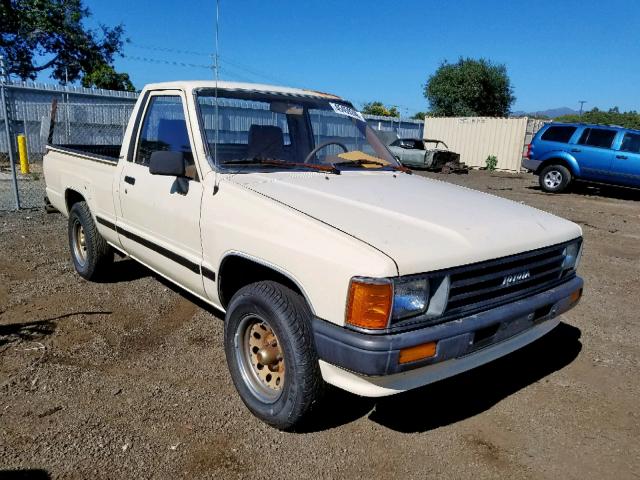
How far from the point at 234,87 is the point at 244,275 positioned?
5.01 ft

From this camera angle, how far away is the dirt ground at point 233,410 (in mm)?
2500

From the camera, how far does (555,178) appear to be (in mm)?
13906

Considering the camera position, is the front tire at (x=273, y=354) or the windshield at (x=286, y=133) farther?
the windshield at (x=286, y=133)

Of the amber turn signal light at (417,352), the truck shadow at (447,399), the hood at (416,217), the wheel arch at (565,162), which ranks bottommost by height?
the truck shadow at (447,399)

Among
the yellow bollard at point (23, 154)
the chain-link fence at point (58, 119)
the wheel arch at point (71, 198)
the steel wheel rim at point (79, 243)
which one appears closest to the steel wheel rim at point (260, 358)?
the steel wheel rim at point (79, 243)

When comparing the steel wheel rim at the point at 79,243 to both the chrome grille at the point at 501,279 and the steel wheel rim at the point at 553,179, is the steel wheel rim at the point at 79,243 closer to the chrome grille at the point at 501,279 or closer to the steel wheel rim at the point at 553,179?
the chrome grille at the point at 501,279

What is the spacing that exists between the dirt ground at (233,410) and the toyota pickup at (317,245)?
31 centimetres

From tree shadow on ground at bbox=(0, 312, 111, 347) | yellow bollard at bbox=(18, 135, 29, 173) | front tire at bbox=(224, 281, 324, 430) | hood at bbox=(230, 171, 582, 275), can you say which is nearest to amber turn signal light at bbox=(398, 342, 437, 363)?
hood at bbox=(230, 171, 582, 275)

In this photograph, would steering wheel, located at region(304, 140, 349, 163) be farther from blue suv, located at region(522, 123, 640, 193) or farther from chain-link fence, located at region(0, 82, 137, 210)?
blue suv, located at region(522, 123, 640, 193)

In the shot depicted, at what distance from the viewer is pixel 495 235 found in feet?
8.38

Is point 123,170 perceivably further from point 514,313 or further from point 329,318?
point 514,313

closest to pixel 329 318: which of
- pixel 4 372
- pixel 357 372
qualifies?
pixel 357 372

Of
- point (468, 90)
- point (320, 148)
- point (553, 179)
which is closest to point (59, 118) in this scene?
point (320, 148)

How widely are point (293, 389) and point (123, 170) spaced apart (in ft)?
8.05
